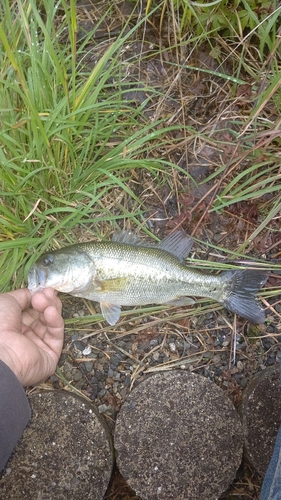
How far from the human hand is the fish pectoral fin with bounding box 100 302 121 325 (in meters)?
0.34

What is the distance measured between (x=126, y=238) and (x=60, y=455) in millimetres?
1694

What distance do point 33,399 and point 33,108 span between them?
2.16 meters

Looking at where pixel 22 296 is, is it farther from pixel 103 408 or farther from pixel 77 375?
pixel 103 408

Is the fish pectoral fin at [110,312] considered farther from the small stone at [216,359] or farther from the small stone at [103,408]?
the small stone at [216,359]

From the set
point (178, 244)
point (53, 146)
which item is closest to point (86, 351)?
point (178, 244)

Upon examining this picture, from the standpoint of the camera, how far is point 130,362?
12.2ft

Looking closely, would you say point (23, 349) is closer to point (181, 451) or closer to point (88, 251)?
point (88, 251)

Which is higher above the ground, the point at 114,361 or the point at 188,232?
the point at 188,232

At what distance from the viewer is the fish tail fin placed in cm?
357

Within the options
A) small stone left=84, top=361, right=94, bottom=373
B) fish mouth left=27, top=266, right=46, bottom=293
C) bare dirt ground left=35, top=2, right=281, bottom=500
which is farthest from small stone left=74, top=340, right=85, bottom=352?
fish mouth left=27, top=266, right=46, bottom=293

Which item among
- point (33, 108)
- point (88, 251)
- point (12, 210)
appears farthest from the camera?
point (12, 210)

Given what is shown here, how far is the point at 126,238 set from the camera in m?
3.60

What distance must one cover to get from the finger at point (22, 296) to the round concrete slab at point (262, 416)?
1843 millimetres

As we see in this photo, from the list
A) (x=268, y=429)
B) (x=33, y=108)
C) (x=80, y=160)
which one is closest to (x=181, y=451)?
(x=268, y=429)
